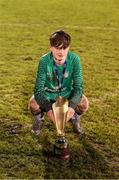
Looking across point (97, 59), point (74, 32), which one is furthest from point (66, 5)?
point (97, 59)

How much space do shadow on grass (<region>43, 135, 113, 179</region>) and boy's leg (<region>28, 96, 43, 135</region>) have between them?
41 cm

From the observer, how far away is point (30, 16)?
19531 millimetres

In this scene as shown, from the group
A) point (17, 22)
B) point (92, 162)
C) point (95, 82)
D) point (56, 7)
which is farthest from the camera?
point (56, 7)

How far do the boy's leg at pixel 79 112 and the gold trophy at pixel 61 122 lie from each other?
770 mm

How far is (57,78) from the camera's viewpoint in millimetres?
5926

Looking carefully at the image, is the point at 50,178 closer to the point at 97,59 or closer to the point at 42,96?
the point at 42,96

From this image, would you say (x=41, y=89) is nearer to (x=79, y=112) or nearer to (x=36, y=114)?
(x=36, y=114)

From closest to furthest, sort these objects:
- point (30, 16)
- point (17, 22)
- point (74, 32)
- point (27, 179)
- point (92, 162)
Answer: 1. point (27, 179)
2. point (92, 162)
3. point (74, 32)
4. point (17, 22)
5. point (30, 16)

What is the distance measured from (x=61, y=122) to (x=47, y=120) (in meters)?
1.70

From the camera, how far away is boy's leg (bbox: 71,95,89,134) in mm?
6145

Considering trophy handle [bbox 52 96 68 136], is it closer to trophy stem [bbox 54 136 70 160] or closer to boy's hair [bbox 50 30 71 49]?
trophy stem [bbox 54 136 70 160]

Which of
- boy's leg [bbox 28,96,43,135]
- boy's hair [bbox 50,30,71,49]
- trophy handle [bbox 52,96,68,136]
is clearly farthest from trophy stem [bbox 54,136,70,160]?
boy's hair [bbox 50,30,71,49]

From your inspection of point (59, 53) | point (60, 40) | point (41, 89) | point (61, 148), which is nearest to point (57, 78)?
point (41, 89)

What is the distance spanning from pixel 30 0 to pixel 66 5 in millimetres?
2839
